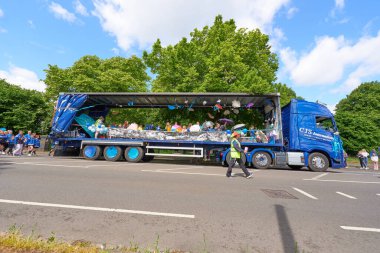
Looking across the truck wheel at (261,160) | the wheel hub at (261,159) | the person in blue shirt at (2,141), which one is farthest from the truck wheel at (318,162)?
the person in blue shirt at (2,141)

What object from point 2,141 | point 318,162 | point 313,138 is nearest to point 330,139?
point 313,138

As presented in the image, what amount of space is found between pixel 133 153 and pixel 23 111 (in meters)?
22.5

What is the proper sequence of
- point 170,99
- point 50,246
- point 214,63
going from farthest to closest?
point 214,63, point 170,99, point 50,246

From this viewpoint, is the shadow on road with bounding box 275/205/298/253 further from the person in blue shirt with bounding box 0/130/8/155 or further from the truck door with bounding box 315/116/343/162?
the person in blue shirt with bounding box 0/130/8/155

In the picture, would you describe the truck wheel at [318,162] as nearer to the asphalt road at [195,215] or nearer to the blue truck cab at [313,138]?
the blue truck cab at [313,138]

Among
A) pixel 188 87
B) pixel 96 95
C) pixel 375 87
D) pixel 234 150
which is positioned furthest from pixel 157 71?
pixel 375 87

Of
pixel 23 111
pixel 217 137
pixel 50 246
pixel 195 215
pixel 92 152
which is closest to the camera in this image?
pixel 50 246

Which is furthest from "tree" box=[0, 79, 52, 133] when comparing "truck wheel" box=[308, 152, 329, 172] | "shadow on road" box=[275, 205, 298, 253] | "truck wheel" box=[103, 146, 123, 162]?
"shadow on road" box=[275, 205, 298, 253]

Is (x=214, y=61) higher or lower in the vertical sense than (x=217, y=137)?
higher

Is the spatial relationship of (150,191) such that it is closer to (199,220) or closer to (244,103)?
(199,220)

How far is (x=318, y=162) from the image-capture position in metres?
10.4

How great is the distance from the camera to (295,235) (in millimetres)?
3049

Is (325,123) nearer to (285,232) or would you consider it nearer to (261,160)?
(261,160)

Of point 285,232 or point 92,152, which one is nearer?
point 285,232
